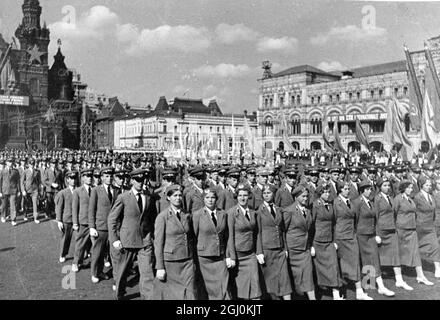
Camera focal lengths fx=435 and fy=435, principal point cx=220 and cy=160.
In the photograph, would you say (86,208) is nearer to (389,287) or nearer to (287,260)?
(287,260)

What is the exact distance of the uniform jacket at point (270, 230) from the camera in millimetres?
6121

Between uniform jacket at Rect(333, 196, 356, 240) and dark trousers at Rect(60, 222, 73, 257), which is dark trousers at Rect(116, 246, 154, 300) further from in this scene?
uniform jacket at Rect(333, 196, 356, 240)

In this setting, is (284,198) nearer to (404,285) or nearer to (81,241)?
(404,285)

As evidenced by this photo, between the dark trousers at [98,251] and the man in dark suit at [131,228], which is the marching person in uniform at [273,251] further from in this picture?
the dark trousers at [98,251]

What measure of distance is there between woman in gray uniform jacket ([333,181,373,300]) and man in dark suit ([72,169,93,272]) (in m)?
4.66

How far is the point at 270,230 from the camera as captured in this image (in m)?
6.13

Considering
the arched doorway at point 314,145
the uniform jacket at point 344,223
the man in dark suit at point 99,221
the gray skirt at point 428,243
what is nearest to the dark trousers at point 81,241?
the man in dark suit at point 99,221

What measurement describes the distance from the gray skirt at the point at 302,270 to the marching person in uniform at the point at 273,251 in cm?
18

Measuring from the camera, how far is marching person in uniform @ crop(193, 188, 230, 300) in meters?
5.62

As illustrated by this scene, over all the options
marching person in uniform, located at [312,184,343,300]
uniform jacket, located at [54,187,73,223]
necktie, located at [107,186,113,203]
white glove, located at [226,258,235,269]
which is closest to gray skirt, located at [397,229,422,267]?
marching person in uniform, located at [312,184,343,300]

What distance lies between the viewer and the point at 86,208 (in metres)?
8.48

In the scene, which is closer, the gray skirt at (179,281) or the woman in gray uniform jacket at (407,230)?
the gray skirt at (179,281)

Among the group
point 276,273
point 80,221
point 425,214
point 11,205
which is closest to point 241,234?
point 276,273
